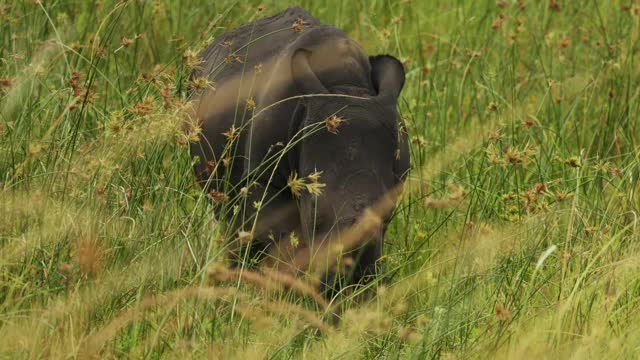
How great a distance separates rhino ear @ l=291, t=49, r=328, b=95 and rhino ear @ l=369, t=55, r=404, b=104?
224 millimetres

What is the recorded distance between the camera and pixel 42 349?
10.9ft

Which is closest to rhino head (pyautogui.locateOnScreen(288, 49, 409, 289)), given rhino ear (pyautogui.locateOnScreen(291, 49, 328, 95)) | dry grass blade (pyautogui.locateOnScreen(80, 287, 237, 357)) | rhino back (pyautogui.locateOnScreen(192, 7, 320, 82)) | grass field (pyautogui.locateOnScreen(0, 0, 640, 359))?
rhino ear (pyautogui.locateOnScreen(291, 49, 328, 95))

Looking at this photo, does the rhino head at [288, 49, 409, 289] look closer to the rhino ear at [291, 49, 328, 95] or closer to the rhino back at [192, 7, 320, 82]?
the rhino ear at [291, 49, 328, 95]

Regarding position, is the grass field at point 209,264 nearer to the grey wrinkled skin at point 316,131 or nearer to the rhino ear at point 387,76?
the grey wrinkled skin at point 316,131

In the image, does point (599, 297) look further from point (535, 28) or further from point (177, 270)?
point (535, 28)

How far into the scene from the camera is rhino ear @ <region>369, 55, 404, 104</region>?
4.62m

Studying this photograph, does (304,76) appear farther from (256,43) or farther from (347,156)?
(256,43)

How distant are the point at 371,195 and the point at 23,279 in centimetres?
123

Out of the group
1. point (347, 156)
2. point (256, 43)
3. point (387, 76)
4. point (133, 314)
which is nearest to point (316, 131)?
point (347, 156)

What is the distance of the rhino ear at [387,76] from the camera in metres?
4.62

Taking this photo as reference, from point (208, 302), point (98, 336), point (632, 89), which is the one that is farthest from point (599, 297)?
point (632, 89)

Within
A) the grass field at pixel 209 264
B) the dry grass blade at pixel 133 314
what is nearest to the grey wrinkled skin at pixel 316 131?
the grass field at pixel 209 264

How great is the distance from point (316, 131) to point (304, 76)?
24cm

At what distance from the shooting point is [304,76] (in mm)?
4613
